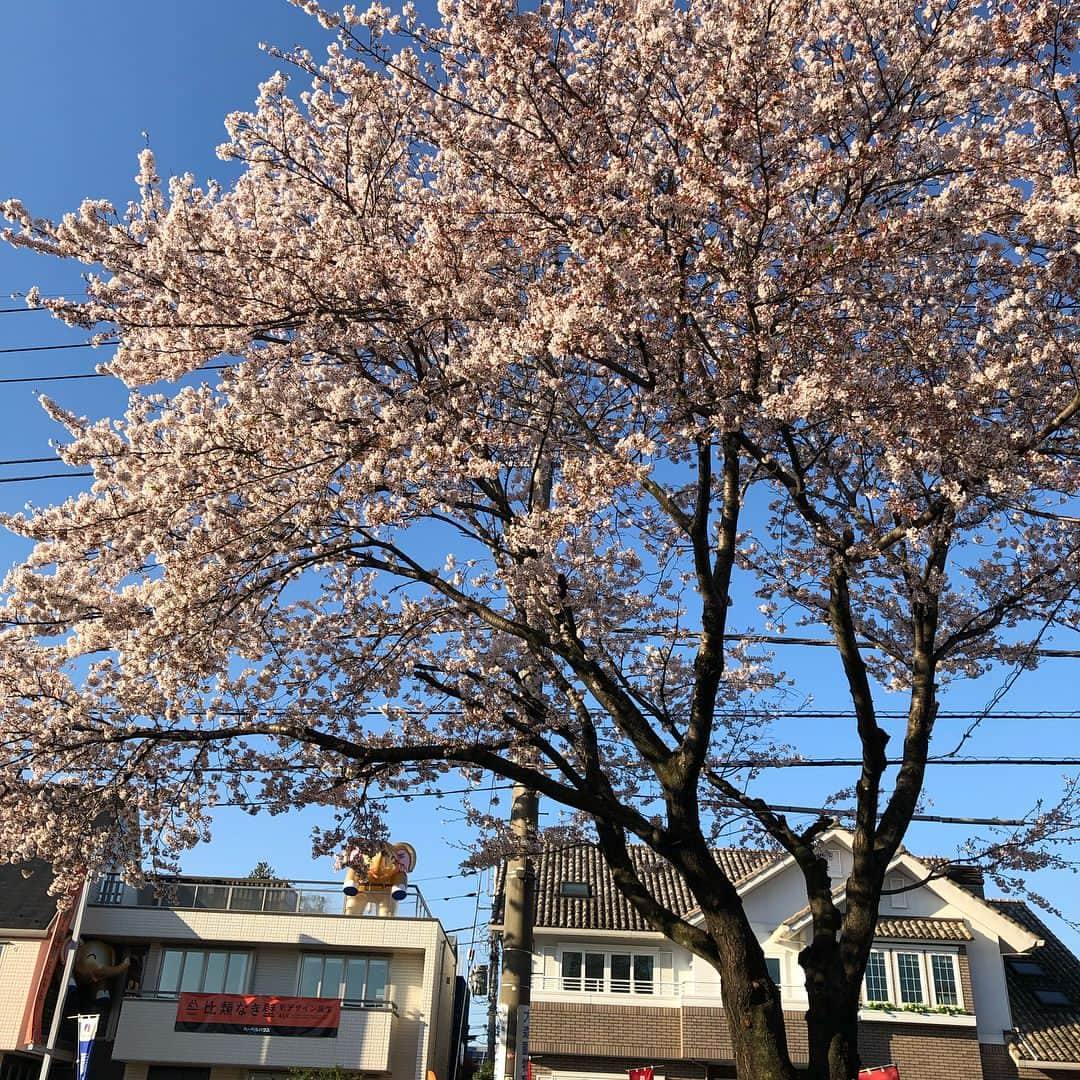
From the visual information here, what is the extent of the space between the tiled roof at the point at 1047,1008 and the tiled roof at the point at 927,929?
1.86 meters

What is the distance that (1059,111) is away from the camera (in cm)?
638

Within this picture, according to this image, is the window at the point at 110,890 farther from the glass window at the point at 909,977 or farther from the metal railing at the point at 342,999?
the glass window at the point at 909,977

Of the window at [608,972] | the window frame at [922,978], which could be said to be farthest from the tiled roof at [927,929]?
the window at [608,972]

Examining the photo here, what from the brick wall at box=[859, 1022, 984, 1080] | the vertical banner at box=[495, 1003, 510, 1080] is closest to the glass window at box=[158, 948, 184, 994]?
the brick wall at box=[859, 1022, 984, 1080]

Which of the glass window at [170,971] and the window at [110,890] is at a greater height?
the window at [110,890]

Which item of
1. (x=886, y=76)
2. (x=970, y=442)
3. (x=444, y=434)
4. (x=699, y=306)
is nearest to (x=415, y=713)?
(x=444, y=434)

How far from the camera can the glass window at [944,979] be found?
2114 centimetres

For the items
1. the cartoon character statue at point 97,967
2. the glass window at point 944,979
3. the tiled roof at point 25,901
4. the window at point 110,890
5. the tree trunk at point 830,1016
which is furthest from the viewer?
the window at point 110,890

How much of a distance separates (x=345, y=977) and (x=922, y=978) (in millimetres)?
13994

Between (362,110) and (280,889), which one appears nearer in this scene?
(362,110)

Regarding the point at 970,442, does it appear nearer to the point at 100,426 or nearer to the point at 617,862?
the point at 617,862

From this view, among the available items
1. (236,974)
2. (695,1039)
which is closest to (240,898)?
(236,974)

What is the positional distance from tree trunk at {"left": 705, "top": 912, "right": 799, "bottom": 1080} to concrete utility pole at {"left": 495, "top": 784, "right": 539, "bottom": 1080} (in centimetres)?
182

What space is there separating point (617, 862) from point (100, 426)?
5.41 m
